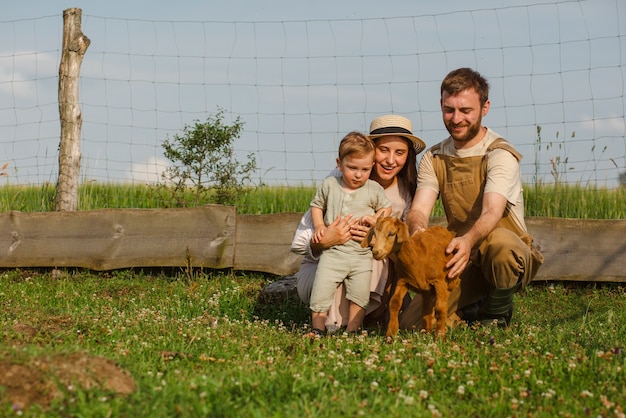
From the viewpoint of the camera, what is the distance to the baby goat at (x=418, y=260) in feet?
18.3

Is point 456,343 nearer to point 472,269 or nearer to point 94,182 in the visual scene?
point 472,269

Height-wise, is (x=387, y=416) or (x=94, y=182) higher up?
(x=94, y=182)

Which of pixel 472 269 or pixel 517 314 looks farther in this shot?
pixel 517 314

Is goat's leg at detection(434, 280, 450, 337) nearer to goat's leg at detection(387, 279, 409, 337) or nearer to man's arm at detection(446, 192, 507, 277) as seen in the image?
man's arm at detection(446, 192, 507, 277)

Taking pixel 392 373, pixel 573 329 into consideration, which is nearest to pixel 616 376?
pixel 392 373

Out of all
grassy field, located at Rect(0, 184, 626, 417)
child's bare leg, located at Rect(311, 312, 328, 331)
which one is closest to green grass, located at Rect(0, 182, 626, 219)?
grassy field, located at Rect(0, 184, 626, 417)

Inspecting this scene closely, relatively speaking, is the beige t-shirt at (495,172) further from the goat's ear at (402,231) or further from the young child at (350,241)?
the goat's ear at (402,231)

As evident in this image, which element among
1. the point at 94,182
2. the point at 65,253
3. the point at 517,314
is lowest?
the point at 517,314

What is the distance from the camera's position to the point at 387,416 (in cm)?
372

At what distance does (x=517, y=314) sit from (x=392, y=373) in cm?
417

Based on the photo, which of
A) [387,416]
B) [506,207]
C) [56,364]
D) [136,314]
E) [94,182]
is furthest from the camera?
[94,182]

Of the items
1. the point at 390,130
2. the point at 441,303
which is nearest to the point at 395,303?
the point at 441,303

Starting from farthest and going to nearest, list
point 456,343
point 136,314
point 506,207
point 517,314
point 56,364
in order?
point 517,314 < point 136,314 < point 506,207 < point 456,343 < point 56,364

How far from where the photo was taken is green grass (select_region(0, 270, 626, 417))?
383cm
